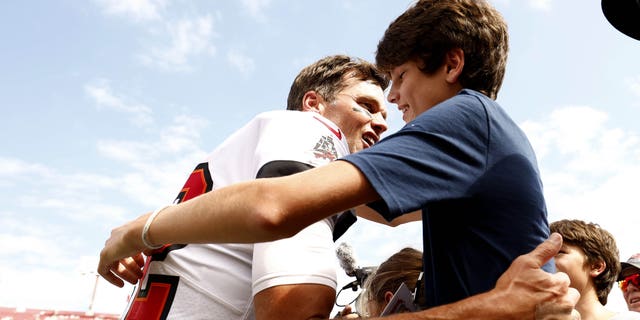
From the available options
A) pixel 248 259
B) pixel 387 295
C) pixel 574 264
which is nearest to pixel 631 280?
pixel 574 264

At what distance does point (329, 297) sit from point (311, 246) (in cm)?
15

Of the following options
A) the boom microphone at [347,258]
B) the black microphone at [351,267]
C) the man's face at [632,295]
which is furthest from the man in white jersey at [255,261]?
the man's face at [632,295]

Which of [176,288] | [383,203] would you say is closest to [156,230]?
[176,288]

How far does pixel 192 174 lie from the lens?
7.06ft

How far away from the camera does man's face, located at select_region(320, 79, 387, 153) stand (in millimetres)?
2961

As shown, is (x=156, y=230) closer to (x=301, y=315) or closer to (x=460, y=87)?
(x=301, y=315)

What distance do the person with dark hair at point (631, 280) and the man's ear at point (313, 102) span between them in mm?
3609

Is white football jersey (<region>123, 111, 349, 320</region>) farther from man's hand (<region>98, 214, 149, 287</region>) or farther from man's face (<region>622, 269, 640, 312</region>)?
man's face (<region>622, 269, 640, 312</region>)

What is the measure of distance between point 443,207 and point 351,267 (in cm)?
262

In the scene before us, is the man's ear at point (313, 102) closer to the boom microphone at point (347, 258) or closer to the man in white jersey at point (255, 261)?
the man in white jersey at point (255, 261)

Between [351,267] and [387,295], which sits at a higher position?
[351,267]

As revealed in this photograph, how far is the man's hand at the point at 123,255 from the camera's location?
5.62 ft

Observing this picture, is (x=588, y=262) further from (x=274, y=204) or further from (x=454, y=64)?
(x=274, y=204)

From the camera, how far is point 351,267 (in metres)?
4.20
